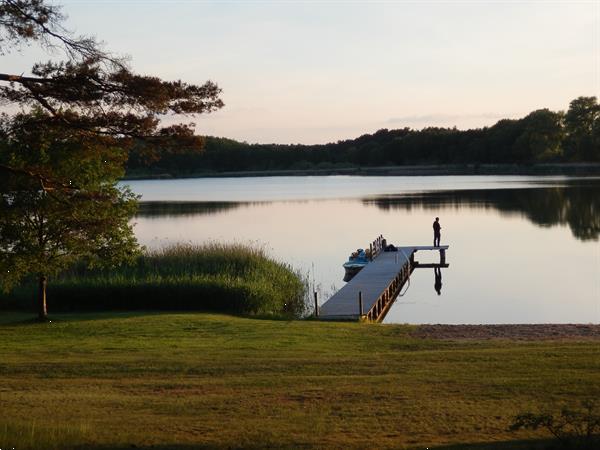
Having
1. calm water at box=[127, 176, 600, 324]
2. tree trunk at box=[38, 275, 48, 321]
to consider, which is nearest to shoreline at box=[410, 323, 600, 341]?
calm water at box=[127, 176, 600, 324]

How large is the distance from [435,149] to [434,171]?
424cm

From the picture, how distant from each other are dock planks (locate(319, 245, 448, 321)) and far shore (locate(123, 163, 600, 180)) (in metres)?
87.3

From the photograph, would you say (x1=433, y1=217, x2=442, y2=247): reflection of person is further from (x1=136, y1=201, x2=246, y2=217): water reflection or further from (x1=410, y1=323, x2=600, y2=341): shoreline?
(x1=136, y1=201, x2=246, y2=217): water reflection

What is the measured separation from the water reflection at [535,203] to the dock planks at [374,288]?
40.7 feet

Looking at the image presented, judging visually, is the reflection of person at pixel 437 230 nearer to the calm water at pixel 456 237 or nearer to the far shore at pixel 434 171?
the calm water at pixel 456 237

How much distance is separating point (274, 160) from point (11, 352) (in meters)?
151

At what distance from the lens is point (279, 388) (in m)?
10.5

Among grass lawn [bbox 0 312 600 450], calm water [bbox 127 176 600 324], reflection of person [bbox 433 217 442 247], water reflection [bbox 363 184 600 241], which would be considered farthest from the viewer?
water reflection [bbox 363 184 600 241]

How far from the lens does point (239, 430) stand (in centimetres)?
822

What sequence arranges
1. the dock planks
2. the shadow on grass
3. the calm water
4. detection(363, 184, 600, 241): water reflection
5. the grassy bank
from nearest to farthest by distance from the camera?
the shadow on grass
the dock planks
the grassy bank
the calm water
detection(363, 184, 600, 241): water reflection

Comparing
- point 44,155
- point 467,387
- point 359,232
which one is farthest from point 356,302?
point 359,232

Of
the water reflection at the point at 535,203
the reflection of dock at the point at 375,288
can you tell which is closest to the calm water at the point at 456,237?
the water reflection at the point at 535,203

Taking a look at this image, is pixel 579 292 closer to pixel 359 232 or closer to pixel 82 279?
pixel 82 279

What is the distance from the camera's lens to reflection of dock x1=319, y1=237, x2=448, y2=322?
22453mm
